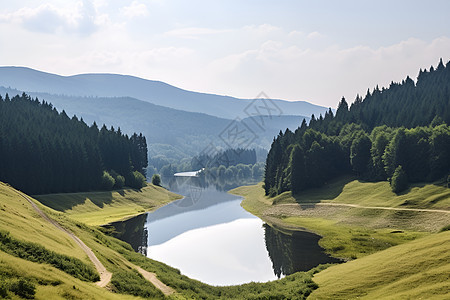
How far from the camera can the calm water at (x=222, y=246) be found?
64562mm

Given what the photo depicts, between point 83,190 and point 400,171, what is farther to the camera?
point 83,190

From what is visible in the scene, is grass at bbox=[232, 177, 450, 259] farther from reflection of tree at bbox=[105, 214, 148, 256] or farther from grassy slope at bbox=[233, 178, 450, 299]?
reflection of tree at bbox=[105, 214, 148, 256]

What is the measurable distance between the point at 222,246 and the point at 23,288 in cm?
6185

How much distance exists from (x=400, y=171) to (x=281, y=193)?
157ft

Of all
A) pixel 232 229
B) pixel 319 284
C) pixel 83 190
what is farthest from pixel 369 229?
pixel 83 190

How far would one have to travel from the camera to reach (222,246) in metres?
84.2

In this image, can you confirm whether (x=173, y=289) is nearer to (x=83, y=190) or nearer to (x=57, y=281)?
(x=57, y=281)

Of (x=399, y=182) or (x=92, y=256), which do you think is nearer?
(x=92, y=256)

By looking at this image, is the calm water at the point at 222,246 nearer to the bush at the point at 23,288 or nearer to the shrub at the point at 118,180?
the shrub at the point at 118,180

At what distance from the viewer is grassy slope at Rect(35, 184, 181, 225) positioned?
108 metres

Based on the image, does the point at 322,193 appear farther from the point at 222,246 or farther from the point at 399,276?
the point at 399,276

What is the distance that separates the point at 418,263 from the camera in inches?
1496

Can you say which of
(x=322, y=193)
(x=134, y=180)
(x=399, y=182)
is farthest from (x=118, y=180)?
(x=399, y=182)

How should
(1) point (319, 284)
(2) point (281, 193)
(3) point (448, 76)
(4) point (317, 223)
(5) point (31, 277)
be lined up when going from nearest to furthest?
1. (5) point (31, 277)
2. (1) point (319, 284)
3. (4) point (317, 223)
4. (2) point (281, 193)
5. (3) point (448, 76)
